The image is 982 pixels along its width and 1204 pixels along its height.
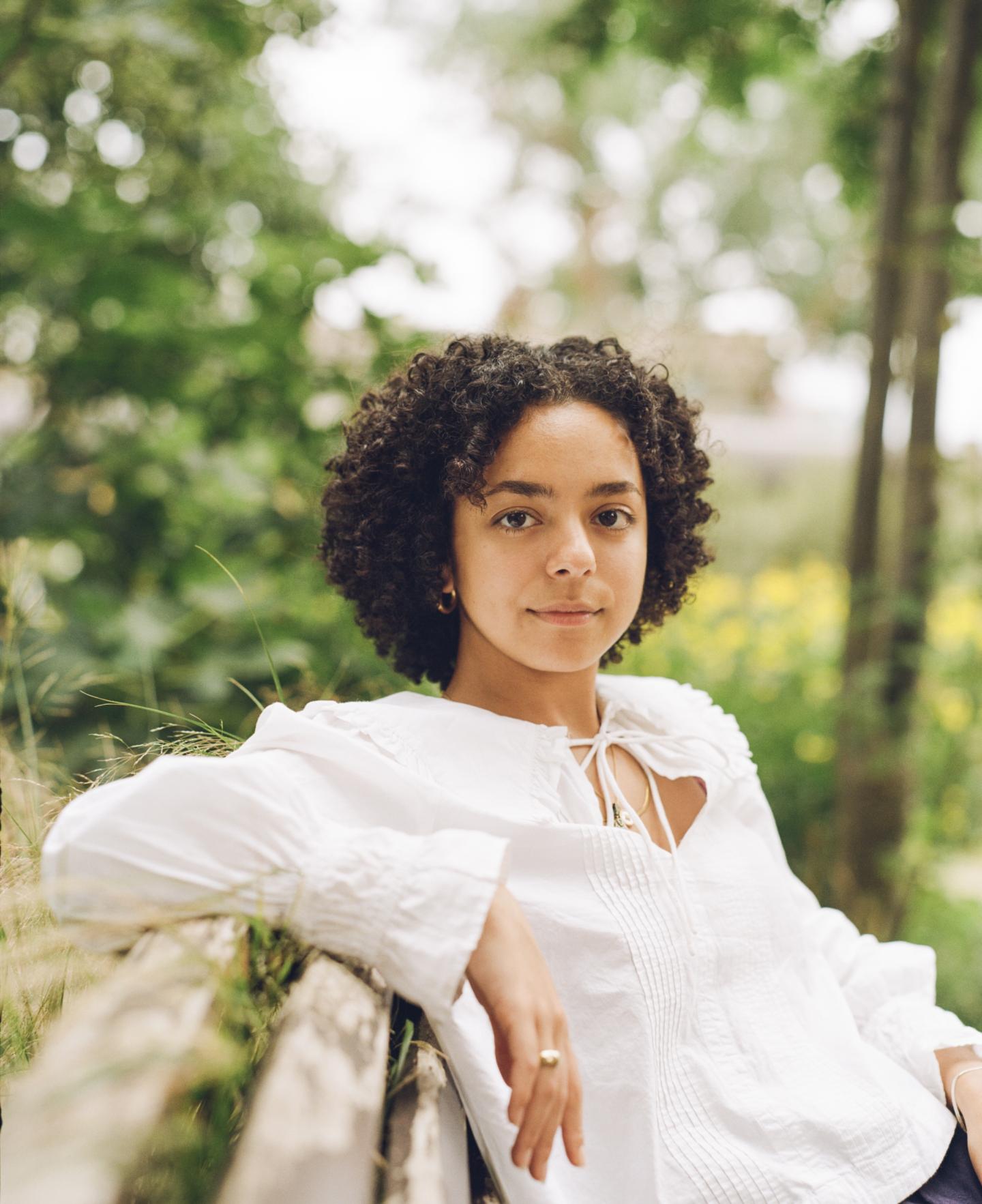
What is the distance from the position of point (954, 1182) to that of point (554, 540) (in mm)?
997

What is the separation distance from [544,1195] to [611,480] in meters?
0.86

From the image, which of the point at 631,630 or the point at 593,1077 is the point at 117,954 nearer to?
the point at 593,1077

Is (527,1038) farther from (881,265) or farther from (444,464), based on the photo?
(881,265)

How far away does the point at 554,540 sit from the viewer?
1.32m

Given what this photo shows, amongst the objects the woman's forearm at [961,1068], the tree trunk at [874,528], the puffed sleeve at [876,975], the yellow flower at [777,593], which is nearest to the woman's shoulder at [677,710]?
the puffed sleeve at [876,975]

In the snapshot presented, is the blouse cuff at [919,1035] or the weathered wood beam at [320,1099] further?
the blouse cuff at [919,1035]

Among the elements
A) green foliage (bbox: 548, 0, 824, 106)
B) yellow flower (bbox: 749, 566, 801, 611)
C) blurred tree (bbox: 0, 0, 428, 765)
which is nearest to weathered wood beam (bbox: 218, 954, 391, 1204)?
blurred tree (bbox: 0, 0, 428, 765)

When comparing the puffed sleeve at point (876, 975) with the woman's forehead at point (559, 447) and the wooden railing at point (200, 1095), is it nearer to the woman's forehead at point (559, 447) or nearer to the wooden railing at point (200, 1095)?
the woman's forehead at point (559, 447)

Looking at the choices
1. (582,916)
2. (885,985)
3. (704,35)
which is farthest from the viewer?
(704,35)

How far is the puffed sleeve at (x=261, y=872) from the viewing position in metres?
0.91

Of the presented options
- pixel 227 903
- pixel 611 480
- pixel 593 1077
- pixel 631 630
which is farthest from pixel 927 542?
pixel 227 903

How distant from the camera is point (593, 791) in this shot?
1327mm

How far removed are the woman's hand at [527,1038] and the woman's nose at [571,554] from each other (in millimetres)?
477

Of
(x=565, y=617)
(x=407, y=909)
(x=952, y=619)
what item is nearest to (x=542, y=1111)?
(x=407, y=909)
